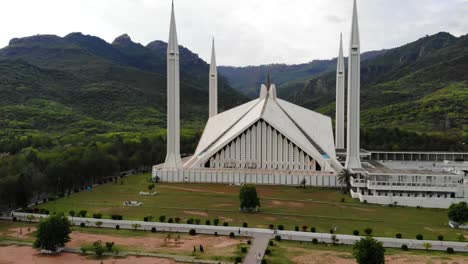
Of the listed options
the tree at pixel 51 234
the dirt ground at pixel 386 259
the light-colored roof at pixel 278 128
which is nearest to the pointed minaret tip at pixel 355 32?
the light-colored roof at pixel 278 128

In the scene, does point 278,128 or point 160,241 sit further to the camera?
point 278,128

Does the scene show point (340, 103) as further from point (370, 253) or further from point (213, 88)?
point (370, 253)

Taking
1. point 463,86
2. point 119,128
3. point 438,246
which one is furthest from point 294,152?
point 463,86

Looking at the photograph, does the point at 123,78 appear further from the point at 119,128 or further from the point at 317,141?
the point at 317,141

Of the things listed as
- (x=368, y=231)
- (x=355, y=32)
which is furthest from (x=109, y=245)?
(x=355, y=32)

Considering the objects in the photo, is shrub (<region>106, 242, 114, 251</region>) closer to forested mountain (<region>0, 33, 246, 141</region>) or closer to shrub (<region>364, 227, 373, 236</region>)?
shrub (<region>364, 227, 373, 236</region>)

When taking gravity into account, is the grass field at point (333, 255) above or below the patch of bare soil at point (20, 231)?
below

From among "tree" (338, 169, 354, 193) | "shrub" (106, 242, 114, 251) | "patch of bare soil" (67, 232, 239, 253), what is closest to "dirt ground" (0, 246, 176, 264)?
"shrub" (106, 242, 114, 251)

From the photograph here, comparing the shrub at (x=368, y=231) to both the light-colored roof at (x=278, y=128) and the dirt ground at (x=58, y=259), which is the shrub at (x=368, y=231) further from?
the light-colored roof at (x=278, y=128)
